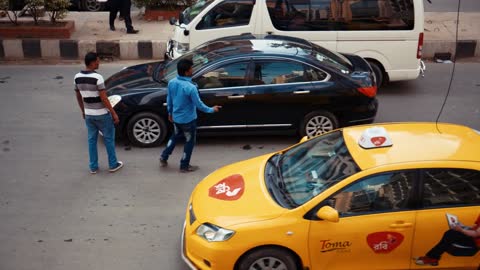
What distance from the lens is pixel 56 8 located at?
1281 centimetres

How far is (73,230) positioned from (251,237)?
235 centimetres

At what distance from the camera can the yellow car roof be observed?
16.1ft

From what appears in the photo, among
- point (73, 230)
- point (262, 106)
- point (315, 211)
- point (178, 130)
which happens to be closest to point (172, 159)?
point (178, 130)

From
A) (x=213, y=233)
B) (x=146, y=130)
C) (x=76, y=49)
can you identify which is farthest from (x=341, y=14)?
(x=213, y=233)

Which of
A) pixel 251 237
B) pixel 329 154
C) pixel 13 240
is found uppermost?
pixel 329 154

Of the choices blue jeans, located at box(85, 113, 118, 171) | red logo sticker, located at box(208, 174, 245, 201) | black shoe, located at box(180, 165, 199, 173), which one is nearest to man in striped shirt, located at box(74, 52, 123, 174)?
blue jeans, located at box(85, 113, 118, 171)

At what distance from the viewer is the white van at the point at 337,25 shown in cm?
999

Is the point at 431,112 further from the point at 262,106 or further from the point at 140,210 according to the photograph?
the point at 140,210

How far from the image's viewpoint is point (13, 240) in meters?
6.10

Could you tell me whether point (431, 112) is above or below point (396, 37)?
below

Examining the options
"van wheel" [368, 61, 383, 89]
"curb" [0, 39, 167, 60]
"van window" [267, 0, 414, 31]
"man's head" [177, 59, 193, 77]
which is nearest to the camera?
"man's head" [177, 59, 193, 77]

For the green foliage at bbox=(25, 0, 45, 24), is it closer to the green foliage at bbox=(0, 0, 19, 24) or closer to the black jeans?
the green foliage at bbox=(0, 0, 19, 24)

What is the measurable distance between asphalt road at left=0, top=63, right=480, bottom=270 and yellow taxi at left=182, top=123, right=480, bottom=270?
3.36 ft

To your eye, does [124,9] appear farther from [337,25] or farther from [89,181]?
[89,181]
